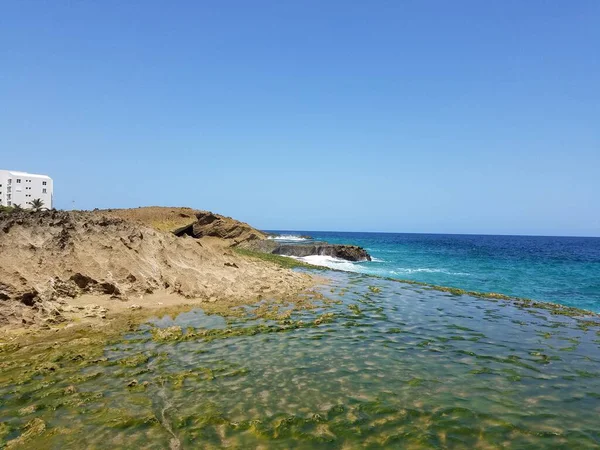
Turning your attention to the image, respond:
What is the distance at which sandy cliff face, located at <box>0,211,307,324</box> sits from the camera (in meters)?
12.7

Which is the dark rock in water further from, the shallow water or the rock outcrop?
the shallow water

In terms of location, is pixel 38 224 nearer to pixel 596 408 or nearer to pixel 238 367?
pixel 238 367

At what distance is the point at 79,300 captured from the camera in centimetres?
1425

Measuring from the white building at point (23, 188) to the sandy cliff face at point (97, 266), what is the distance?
11939 cm

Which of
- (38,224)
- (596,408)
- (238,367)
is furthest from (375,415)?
(38,224)

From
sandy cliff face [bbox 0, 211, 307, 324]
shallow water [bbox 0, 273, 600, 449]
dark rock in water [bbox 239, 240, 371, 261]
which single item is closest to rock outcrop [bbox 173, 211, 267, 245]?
dark rock in water [bbox 239, 240, 371, 261]

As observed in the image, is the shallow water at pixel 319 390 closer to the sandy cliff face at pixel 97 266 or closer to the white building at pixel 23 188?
the sandy cliff face at pixel 97 266

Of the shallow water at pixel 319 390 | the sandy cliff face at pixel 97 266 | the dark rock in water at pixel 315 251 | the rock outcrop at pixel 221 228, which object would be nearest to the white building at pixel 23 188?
the rock outcrop at pixel 221 228

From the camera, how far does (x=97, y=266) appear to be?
637 inches

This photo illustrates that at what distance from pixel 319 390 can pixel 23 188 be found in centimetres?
14193

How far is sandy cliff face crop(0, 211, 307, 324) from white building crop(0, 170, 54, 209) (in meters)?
119

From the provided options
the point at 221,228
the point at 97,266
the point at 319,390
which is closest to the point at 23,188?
the point at 221,228

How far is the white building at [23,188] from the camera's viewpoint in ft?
375

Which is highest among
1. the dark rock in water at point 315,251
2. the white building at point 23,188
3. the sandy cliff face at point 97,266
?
the white building at point 23,188
